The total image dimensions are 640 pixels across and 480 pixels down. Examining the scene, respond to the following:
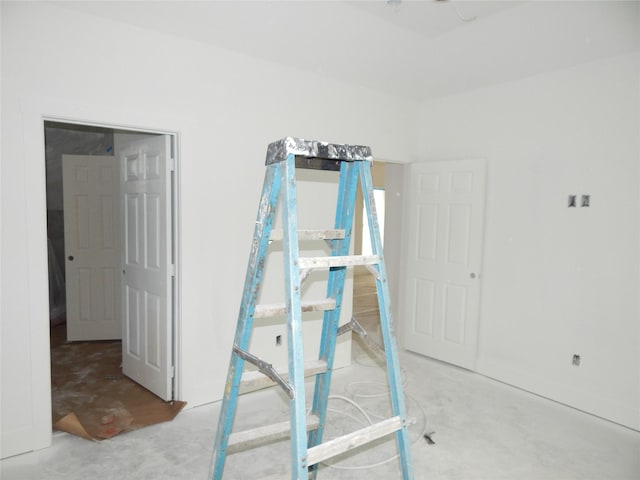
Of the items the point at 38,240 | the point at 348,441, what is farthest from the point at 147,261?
the point at 348,441

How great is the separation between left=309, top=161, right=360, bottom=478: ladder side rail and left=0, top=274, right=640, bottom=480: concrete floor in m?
0.75

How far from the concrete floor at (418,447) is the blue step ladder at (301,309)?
0.76m

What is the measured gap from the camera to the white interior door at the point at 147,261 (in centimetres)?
307

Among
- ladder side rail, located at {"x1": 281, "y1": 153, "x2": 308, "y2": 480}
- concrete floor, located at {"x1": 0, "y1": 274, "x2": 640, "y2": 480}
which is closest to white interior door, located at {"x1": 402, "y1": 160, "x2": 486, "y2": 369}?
concrete floor, located at {"x1": 0, "y1": 274, "x2": 640, "y2": 480}

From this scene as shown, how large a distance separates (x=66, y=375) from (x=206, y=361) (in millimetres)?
1403

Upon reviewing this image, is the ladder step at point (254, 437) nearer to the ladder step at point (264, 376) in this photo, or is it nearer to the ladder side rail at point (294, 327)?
the ladder step at point (264, 376)

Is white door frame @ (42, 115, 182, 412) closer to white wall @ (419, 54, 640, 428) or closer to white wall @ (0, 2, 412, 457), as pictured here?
white wall @ (0, 2, 412, 457)

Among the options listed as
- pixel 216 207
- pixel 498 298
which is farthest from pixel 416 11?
pixel 498 298

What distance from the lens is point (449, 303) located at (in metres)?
4.12

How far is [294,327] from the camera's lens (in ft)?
4.58

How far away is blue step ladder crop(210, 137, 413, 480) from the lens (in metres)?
1.39

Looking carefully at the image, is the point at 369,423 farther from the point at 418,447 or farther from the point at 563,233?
the point at 563,233

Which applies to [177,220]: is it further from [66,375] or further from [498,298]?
[498,298]

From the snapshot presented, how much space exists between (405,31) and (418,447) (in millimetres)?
2688
